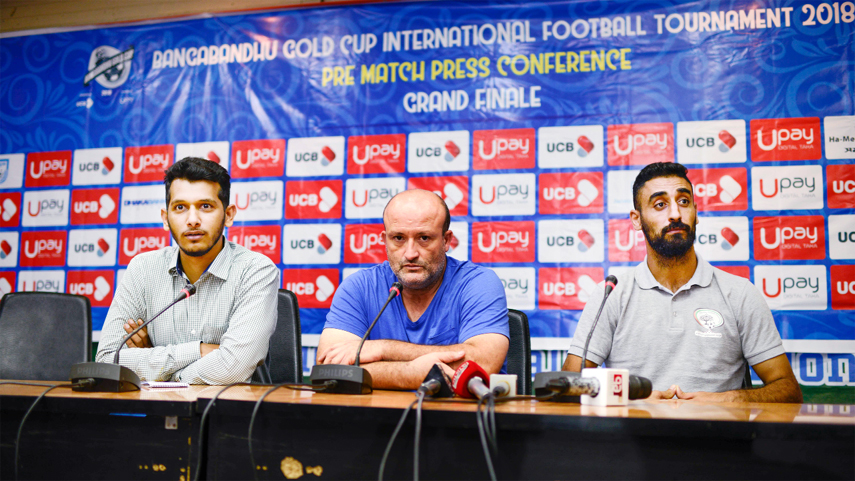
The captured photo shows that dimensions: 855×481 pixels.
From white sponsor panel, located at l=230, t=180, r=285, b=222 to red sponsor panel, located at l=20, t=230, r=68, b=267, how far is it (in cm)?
103

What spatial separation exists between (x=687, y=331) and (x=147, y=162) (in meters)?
2.80

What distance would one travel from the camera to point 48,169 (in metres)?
3.40

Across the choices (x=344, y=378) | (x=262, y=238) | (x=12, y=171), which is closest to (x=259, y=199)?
(x=262, y=238)

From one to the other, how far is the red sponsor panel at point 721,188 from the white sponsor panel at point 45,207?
10.6 feet

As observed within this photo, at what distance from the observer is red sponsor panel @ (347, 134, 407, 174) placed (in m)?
3.00

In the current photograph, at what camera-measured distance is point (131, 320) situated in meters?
2.05

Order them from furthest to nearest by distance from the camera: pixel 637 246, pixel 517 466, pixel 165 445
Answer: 1. pixel 637 246
2. pixel 165 445
3. pixel 517 466

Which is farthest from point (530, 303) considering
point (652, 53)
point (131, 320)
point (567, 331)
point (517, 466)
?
point (517, 466)

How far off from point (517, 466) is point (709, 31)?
8.19 feet

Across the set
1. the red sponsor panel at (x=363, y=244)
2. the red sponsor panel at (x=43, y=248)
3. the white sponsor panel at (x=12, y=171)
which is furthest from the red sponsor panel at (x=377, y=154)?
the white sponsor panel at (x=12, y=171)

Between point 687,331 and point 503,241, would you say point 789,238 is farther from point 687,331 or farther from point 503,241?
point 503,241

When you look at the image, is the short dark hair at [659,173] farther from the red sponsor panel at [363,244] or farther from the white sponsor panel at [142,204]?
the white sponsor panel at [142,204]

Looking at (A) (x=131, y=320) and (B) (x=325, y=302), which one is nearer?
(A) (x=131, y=320)

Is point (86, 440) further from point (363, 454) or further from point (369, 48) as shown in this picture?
point (369, 48)
